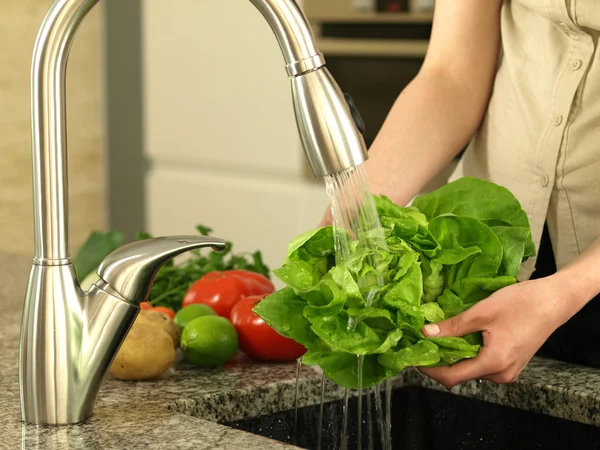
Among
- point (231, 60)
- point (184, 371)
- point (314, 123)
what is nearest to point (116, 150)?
point (231, 60)

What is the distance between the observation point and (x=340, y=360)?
3.17 feet

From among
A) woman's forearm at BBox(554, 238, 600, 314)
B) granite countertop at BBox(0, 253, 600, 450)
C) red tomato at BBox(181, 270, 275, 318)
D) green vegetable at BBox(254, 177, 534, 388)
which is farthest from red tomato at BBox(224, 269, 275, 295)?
woman's forearm at BBox(554, 238, 600, 314)

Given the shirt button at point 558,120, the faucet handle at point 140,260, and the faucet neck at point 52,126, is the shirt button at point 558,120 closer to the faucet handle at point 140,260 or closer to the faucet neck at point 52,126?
the faucet handle at point 140,260

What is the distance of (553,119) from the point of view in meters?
1.25

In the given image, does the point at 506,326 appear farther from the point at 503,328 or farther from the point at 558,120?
the point at 558,120

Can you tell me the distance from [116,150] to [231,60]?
30.3 inches

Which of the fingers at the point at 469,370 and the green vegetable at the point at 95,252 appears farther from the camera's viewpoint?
the green vegetable at the point at 95,252

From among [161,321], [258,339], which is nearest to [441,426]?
[258,339]

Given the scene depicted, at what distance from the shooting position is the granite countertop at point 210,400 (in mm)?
904

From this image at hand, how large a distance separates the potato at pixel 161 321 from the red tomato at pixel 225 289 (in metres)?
0.10

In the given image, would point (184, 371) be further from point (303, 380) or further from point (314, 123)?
point (314, 123)

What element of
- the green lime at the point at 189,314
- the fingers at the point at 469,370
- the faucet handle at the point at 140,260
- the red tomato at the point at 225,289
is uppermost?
the faucet handle at the point at 140,260

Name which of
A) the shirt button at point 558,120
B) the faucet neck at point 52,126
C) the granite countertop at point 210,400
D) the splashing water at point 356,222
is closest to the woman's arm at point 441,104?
the shirt button at point 558,120

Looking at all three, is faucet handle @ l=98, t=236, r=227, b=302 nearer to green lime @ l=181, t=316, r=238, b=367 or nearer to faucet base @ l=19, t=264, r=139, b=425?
faucet base @ l=19, t=264, r=139, b=425
